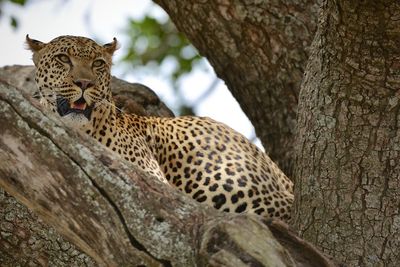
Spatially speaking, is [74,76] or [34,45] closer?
[74,76]

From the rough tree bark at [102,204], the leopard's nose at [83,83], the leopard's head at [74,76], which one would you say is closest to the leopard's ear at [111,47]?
the leopard's head at [74,76]

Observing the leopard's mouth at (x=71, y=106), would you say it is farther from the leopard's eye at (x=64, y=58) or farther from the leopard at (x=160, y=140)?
the leopard's eye at (x=64, y=58)

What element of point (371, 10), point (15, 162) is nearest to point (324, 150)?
point (371, 10)

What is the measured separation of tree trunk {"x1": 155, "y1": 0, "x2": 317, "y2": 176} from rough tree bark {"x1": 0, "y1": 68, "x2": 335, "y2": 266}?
11.6 ft

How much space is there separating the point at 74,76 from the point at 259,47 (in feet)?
4.49

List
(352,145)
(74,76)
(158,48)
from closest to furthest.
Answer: (352,145), (74,76), (158,48)

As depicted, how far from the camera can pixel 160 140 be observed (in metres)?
8.38

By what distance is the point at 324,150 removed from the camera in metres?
5.67

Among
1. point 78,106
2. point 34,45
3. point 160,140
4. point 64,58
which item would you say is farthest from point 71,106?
point 160,140

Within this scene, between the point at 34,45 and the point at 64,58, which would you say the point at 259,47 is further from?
the point at 34,45

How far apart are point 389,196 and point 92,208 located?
194 cm

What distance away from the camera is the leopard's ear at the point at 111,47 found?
801cm

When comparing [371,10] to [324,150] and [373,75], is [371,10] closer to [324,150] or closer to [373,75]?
[373,75]

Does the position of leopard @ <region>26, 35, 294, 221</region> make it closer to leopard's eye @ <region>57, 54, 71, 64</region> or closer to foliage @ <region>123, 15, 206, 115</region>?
leopard's eye @ <region>57, 54, 71, 64</region>
